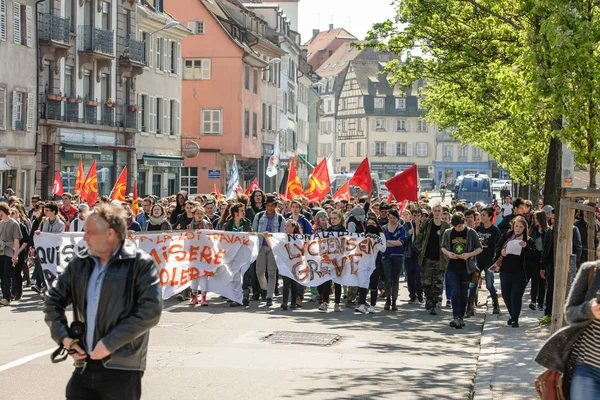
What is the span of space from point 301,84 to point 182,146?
34299mm

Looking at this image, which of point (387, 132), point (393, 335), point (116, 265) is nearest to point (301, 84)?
point (387, 132)

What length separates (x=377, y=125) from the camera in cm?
13462

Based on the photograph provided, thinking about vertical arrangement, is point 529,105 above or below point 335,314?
above

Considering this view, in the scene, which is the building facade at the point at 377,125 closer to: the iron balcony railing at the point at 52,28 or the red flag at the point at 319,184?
the iron balcony railing at the point at 52,28

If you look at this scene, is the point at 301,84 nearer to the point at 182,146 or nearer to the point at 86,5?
the point at 182,146

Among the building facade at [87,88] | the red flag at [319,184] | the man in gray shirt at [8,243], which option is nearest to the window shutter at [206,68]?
the building facade at [87,88]

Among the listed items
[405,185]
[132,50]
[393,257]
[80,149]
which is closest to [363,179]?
[405,185]

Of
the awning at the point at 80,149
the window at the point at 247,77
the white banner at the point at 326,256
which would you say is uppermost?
the window at the point at 247,77

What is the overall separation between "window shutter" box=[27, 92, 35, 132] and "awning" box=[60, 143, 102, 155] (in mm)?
2123

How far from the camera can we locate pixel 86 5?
45.2m

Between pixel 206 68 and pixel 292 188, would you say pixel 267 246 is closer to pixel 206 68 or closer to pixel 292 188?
pixel 292 188

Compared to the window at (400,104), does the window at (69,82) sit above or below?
below

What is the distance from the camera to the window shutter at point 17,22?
39.4m

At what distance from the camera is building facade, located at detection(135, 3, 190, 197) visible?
52500mm
